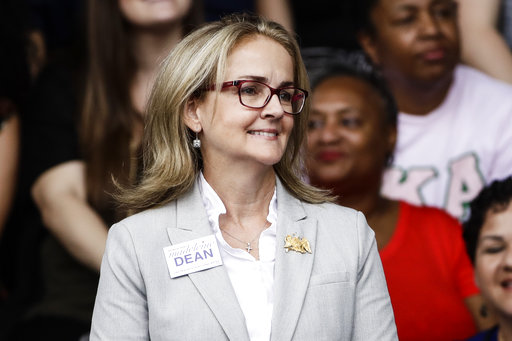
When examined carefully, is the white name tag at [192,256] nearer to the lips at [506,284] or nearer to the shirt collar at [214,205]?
the shirt collar at [214,205]

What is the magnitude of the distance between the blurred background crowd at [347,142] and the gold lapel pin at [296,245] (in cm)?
105

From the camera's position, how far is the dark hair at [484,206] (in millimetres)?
2900

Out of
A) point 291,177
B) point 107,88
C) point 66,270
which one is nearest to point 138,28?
point 107,88

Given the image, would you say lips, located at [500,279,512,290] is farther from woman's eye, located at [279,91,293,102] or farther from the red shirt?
woman's eye, located at [279,91,293,102]

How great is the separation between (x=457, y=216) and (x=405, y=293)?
1.64 ft

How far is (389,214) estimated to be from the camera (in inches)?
121

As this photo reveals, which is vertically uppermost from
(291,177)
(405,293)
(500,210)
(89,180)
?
(291,177)

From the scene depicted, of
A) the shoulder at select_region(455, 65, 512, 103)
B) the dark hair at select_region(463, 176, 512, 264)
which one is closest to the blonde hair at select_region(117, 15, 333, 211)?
the dark hair at select_region(463, 176, 512, 264)

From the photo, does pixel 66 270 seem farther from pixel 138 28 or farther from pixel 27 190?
pixel 138 28

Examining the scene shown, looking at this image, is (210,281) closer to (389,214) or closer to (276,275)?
(276,275)

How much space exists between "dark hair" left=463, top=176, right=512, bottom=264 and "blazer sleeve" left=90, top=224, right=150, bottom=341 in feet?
4.99

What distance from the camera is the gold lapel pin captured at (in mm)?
1916

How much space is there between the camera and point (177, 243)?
189cm

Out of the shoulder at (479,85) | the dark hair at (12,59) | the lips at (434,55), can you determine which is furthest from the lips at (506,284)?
the dark hair at (12,59)
